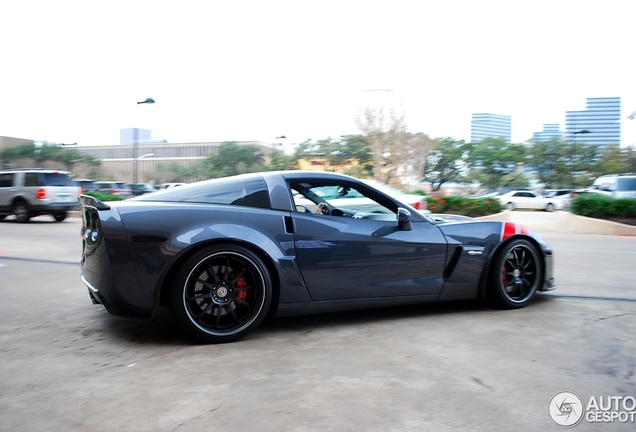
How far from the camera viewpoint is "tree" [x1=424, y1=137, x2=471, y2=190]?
43019 millimetres

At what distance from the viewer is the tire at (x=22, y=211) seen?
57.2ft

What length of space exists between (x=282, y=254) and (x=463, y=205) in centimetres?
1545

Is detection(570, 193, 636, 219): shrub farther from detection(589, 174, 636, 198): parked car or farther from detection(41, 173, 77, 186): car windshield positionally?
detection(41, 173, 77, 186): car windshield

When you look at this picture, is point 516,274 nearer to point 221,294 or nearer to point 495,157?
point 221,294

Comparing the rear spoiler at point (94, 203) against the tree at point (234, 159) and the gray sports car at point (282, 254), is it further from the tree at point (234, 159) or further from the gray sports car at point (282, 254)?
the tree at point (234, 159)

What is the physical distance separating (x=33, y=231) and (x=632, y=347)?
45.0ft

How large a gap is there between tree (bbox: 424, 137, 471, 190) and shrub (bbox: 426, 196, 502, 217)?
921 inches

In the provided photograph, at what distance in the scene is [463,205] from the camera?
18750 millimetres

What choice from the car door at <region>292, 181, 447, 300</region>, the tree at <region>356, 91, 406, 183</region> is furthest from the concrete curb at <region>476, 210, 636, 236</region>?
the tree at <region>356, 91, 406, 183</region>

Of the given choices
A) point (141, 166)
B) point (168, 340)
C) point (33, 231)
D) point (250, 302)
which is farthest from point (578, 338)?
point (141, 166)

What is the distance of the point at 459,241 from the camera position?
4785 mm

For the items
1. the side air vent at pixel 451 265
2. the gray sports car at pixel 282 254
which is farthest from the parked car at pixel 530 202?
the side air vent at pixel 451 265

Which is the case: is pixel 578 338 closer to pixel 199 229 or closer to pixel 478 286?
pixel 478 286

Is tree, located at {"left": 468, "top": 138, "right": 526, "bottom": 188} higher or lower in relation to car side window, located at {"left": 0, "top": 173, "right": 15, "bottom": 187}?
higher
